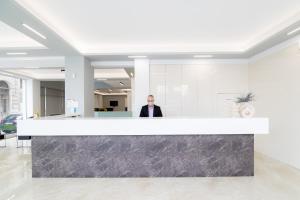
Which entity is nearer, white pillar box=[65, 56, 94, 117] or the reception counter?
the reception counter

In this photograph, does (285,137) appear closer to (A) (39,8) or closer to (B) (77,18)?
(B) (77,18)

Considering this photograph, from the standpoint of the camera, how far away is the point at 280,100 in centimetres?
493

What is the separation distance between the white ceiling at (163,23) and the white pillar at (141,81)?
78 cm

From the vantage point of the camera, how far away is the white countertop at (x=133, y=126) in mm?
3721

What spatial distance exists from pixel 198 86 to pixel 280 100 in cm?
211

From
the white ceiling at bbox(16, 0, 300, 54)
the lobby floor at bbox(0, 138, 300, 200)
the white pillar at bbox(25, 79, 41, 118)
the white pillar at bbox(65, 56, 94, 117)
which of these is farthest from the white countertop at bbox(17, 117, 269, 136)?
the white pillar at bbox(25, 79, 41, 118)

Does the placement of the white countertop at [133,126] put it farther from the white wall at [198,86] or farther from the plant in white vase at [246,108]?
the white wall at [198,86]

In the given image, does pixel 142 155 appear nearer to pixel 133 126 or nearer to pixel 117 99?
pixel 133 126

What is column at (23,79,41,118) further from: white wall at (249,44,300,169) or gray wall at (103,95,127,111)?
gray wall at (103,95,127,111)

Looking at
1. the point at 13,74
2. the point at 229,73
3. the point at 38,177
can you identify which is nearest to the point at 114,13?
the point at 38,177

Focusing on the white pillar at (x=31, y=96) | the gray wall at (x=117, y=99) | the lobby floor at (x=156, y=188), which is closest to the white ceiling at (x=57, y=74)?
the white pillar at (x=31, y=96)

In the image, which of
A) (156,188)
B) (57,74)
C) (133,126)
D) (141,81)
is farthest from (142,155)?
(57,74)

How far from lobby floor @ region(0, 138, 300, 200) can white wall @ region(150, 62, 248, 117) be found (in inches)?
101

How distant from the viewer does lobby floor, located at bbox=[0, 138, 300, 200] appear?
3.07 m
